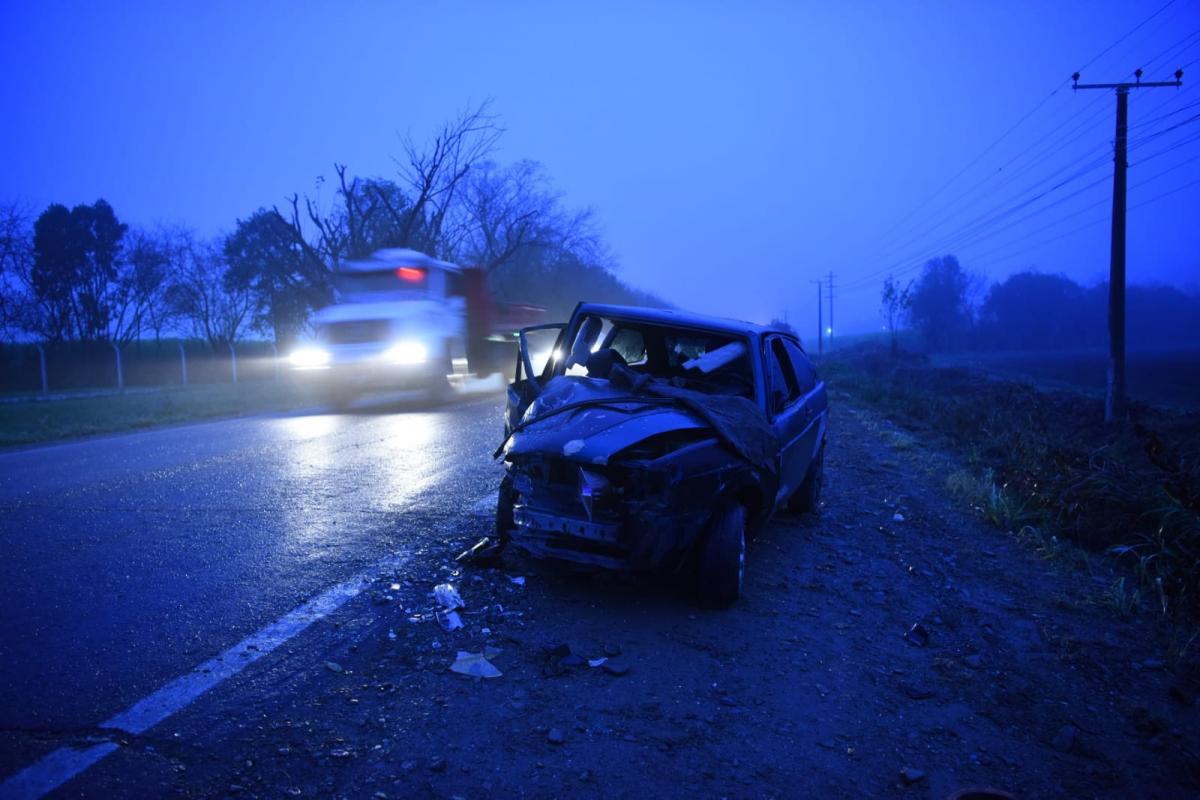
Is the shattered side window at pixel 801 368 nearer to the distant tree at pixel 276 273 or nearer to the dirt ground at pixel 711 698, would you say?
the dirt ground at pixel 711 698

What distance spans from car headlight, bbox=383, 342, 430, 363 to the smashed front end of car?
1091cm

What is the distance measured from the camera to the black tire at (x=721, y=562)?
4215 millimetres

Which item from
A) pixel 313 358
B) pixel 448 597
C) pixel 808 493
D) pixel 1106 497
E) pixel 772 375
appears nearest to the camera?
pixel 448 597

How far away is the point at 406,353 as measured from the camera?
1497cm

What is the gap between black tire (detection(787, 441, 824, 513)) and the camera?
6.46 meters

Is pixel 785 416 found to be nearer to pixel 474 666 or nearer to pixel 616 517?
pixel 616 517

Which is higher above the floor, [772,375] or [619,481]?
[772,375]

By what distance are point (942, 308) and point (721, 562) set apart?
88.1 m

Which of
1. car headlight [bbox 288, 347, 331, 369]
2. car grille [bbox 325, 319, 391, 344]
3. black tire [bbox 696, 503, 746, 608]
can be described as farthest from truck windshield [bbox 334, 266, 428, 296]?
black tire [bbox 696, 503, 746, 608]

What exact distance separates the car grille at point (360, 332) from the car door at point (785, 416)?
1051 cm

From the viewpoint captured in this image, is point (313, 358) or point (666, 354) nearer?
point (666, 354)

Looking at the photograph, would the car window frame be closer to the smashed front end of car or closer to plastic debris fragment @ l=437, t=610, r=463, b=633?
the smashed front end of car

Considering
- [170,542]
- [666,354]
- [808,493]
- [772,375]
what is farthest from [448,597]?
[808,493]

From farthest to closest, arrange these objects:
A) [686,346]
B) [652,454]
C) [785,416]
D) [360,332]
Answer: [360,332] < [686,346] < [785,416] < [652,454]
